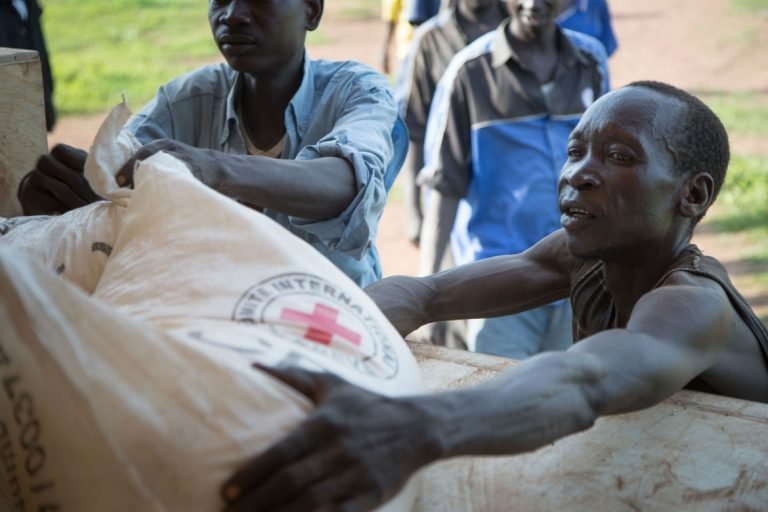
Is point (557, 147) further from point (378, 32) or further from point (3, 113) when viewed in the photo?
point (378, 32)

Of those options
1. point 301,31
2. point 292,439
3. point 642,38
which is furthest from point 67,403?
point 642,38

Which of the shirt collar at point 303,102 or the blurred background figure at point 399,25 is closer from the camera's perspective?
the shirt collar at point 303,102

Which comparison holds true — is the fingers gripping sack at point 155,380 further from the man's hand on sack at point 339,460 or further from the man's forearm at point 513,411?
the man's forearm at point 513,411

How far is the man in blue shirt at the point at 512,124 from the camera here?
425cm

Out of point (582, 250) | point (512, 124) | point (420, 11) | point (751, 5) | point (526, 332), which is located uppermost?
point (582, 250)

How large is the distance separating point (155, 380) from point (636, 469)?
0.85 m

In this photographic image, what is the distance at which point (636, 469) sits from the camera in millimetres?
1833

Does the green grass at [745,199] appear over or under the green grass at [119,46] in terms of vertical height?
over

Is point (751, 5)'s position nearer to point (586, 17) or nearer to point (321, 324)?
point (586, 17)

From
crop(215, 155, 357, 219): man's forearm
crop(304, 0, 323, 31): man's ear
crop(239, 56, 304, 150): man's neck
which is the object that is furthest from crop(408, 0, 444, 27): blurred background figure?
crop(215, 155, 357, 219): man's forearm

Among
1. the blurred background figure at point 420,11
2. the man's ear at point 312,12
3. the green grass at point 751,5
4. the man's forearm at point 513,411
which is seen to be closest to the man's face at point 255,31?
the man's ear at point 312,12

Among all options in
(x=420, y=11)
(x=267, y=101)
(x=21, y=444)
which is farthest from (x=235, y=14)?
(x=420, y=11)

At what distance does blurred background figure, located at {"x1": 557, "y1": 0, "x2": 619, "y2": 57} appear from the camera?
5336 millimetres

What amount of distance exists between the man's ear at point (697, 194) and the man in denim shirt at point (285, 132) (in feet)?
2.17
